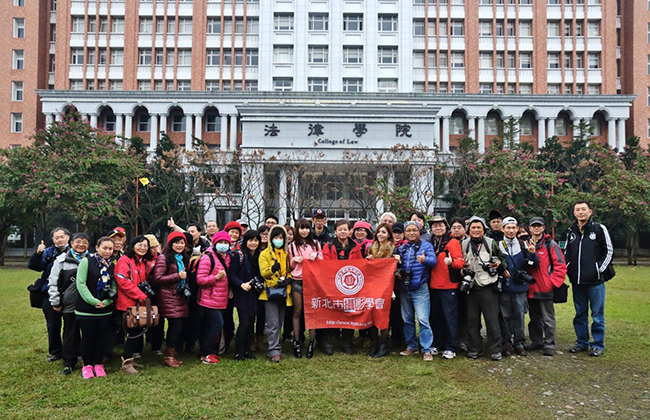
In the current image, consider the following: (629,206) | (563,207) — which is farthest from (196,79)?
(629,206)

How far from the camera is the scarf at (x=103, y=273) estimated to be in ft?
17.3

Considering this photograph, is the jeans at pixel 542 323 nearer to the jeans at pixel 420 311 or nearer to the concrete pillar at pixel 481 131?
the jeans at pixel 420 311

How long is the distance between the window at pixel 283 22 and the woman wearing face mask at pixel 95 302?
113 feet

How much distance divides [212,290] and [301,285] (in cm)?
121

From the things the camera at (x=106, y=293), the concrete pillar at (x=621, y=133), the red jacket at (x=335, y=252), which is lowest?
the camera at (x=106, y=293)

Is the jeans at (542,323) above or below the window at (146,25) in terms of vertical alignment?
below

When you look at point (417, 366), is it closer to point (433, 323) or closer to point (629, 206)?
point (433, 323)

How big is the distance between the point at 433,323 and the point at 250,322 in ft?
8.47

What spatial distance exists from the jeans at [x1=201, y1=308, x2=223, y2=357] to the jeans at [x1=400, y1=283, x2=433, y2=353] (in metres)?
2.51

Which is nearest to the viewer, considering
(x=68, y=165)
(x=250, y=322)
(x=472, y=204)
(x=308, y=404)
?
(x=308, y=404)

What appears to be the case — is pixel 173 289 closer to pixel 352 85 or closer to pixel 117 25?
pixel 352 85

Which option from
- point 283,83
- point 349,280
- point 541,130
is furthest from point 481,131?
point 349,280

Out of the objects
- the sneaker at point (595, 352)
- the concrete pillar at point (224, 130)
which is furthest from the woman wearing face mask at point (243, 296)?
the concrete pillar at point (224, 130)

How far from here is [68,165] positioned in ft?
66.4
